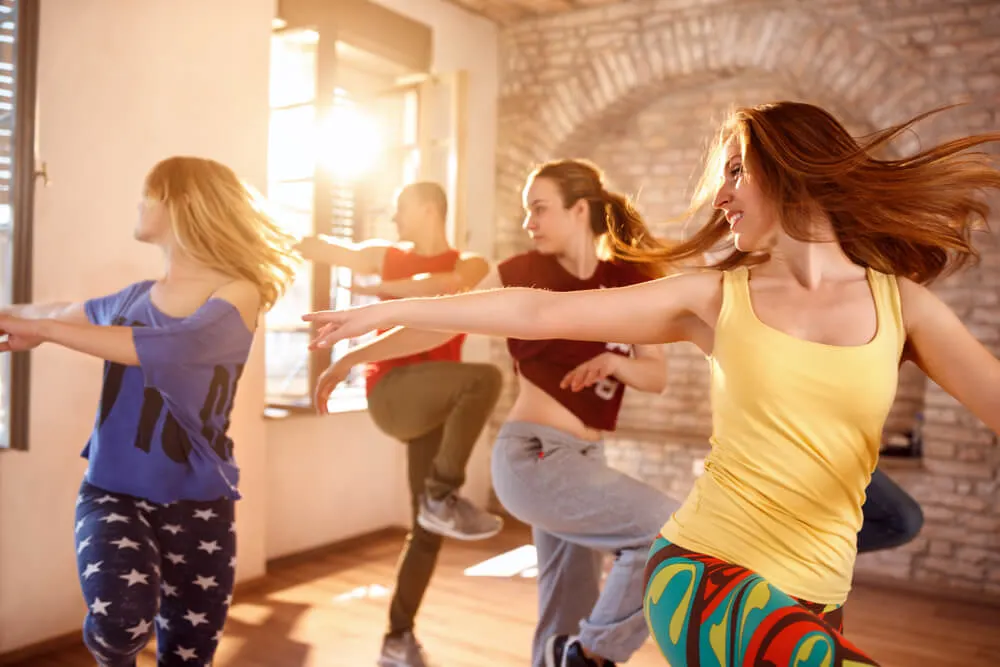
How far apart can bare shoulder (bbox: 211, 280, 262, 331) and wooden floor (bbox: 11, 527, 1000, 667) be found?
1.53m

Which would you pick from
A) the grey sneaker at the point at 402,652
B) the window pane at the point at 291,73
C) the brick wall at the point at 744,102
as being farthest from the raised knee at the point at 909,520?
the window pane at the point at 291,73

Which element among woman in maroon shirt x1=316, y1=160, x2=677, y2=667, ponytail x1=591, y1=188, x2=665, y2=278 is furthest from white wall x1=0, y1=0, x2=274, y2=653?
ponytail x1=591, y1=188, x2=665, y2=278

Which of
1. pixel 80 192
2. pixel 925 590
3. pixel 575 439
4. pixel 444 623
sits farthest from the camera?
pixel 925 590

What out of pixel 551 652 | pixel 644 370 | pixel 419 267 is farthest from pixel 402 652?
pixel 644 370

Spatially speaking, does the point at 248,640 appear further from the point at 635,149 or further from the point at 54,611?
the point at 635,149

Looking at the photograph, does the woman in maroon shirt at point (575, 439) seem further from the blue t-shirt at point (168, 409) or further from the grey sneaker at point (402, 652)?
the grey sneaker at point (402, 652)

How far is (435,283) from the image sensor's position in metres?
2.77

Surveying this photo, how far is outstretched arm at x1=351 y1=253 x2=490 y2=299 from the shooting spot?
8.87ft

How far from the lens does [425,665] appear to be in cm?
295

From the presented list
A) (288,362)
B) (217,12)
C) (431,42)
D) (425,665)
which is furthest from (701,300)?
(288,362)

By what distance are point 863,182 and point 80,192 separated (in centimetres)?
280

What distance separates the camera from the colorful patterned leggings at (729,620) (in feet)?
3.26

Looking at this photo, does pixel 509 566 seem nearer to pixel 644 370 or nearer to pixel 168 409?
pixel 644 370

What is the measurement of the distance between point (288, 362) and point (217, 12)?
417cm
